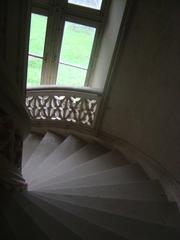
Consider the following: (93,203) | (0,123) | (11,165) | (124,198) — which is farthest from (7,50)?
(124,198)

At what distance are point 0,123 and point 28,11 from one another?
88 centimetres

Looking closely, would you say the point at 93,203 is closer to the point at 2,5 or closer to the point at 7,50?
the point at 7,50

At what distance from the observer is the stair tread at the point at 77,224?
1.69 meters

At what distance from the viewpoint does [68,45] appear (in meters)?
4.07

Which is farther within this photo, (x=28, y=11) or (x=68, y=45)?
(x=68, y=45)

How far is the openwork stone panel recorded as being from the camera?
345 centimetres

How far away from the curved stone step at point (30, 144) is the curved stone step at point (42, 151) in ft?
0.22

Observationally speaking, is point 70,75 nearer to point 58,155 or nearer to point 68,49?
point 68,49

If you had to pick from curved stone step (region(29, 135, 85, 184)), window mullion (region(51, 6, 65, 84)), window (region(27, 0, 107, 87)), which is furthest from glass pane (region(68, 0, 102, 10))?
curved stone step (region(29, 135, 85, 184))

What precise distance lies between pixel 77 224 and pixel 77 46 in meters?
3.02

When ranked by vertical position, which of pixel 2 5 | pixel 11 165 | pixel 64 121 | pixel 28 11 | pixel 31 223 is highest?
pixel 28 11

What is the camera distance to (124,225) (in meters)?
1.94

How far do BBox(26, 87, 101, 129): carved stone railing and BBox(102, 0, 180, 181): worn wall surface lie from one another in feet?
1.29

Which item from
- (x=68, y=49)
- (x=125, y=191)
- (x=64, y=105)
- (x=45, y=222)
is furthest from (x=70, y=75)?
(x=45, y=222)
